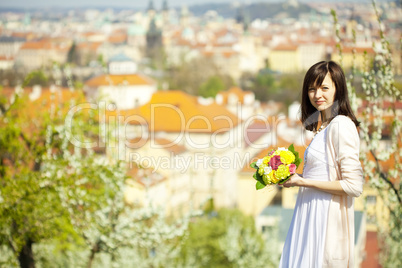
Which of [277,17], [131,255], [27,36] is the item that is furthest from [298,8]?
[131,255]

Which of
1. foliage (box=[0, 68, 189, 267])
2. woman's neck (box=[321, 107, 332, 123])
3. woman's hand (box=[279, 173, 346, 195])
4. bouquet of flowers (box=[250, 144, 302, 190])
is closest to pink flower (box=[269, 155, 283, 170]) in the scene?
bouquet of flowers (box=[250, 144, 302, 190])

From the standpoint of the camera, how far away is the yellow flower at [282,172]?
2734 millimetres

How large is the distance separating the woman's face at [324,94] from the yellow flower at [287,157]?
0.25m

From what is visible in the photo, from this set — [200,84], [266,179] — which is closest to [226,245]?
[266,179]

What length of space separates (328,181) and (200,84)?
2878 inches

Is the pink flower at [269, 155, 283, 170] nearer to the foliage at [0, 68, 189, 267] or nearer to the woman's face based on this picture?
the woman's face

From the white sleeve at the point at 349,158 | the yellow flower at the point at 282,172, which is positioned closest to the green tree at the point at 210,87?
the yellow flower at the point at 282,172

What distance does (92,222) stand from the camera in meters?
7.35

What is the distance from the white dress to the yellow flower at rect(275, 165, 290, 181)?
4.2 inches

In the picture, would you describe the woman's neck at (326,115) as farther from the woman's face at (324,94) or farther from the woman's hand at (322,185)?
the woman's hand at (322,185)

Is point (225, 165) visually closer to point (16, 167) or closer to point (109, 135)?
point (109, 135)

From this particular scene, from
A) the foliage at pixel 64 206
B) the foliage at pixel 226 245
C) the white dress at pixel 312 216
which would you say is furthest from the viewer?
the foliage at pixel 226 245

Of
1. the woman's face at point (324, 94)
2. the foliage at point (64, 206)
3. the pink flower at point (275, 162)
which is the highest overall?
the woman's face at point (324, 94)

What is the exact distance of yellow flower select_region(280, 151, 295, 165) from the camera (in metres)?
2.78
